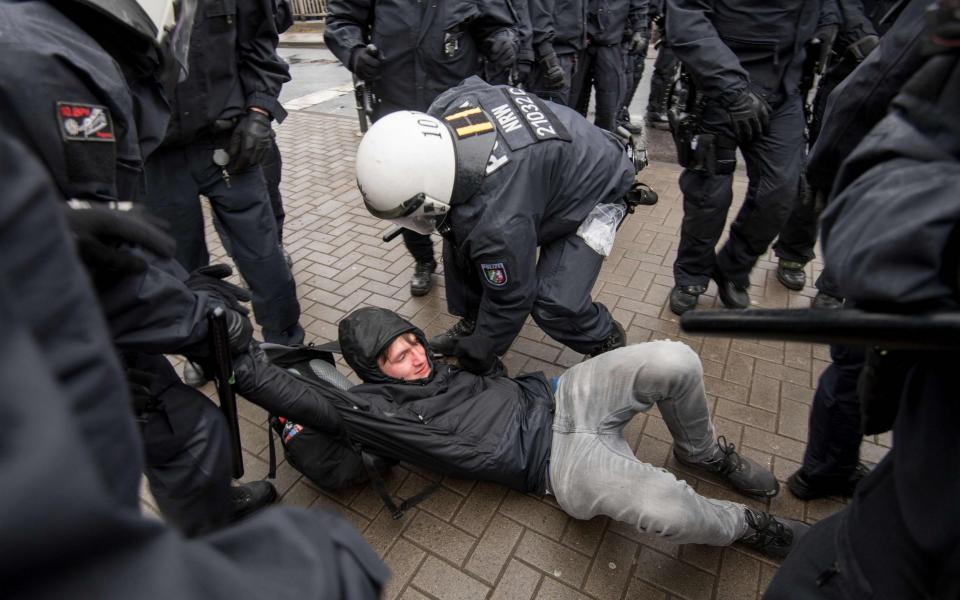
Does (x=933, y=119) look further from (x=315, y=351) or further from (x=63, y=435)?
(x=315, y=351)

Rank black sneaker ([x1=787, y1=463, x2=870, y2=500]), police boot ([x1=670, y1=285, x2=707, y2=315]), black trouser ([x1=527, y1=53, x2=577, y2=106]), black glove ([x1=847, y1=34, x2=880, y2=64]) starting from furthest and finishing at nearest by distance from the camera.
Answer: black trouser ([x1=527, y1=53, x2=577, y2=106])
police boot ([x1=670, y1=285, x2=707, y2=315])
black glove ([x1=847, y1=34, x2=880, y2=64])
black sneaker ([x1=787, y1=463, x2=870, y2=500])

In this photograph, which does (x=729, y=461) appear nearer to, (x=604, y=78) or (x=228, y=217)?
(x=228, y=217)

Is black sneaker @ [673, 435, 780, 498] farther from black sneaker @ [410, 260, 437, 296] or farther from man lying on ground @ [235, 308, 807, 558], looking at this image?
black sneaker @ [410, 260, 437, 296]

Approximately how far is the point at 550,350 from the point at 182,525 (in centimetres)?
197

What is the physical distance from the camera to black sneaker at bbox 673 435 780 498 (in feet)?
6.98

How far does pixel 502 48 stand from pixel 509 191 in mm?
2046

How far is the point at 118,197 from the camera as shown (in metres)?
1.53

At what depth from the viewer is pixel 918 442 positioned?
2.82 feet

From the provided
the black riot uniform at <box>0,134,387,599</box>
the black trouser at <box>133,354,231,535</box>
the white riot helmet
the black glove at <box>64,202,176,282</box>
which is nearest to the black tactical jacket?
the white riot helmet

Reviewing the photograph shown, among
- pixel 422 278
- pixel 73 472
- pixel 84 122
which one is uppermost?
pixel 73 472

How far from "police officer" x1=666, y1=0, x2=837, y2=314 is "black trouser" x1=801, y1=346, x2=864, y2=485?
138cm

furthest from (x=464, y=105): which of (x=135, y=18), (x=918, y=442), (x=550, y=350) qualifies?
(x=918, y=442)

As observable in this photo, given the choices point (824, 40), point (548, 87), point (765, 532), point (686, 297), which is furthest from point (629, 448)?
point (548, 87)

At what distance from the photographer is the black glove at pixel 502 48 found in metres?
3.73
